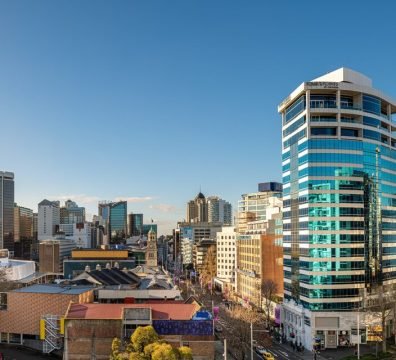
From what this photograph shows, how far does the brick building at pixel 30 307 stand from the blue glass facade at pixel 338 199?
4346 centimetres

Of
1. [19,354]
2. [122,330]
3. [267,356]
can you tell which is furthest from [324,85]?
[19,354]

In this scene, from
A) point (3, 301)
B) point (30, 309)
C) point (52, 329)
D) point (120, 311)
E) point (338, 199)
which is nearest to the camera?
point (120, 311)

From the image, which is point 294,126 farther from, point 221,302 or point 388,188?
point 221,302

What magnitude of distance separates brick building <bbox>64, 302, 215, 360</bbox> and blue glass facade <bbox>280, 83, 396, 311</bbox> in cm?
3092

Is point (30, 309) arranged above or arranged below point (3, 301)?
below

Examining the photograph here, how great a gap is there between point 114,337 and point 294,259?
45.8 metres

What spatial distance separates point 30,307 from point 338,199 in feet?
201

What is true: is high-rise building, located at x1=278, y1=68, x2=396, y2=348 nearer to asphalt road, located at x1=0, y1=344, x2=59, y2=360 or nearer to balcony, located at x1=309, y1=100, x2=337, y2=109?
balcony, located at x1=309, y1=100, x2=337, y2=109

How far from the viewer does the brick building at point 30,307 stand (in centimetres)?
8900

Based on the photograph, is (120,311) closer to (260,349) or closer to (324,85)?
(260,349)

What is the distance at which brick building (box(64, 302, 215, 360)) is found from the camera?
225 ft

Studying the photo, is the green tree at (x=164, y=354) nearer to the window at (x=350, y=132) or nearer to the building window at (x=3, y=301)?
the building window at (x=3, y=301)

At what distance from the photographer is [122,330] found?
68750 mm

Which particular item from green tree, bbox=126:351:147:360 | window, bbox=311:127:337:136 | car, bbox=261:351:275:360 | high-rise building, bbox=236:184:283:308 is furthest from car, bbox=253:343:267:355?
window, bbox=311:127:337:136
